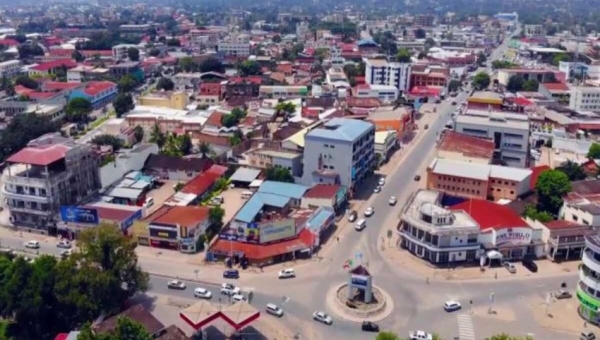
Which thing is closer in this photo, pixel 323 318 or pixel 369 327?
pixel 369 327

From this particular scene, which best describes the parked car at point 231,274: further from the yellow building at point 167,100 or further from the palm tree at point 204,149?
the yellow building at point 167,100

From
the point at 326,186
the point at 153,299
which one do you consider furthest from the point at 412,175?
the point at 153,299

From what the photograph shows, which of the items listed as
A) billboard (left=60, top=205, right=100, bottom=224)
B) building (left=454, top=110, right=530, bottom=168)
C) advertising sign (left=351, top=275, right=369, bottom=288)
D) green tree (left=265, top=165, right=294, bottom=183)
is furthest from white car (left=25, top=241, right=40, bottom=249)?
building (left=454, top=110, right=530, bottom=168)

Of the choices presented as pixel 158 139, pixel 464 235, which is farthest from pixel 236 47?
pixel 464 235

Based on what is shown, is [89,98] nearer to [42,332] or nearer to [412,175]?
[412,175]

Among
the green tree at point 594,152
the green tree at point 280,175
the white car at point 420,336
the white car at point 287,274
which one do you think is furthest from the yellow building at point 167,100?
the white car at point 420,336

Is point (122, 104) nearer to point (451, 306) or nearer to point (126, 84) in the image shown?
point (126, 84)
